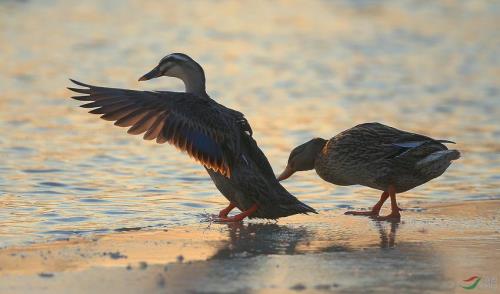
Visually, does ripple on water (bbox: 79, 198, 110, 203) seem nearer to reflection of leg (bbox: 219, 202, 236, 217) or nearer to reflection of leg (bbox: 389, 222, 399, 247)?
reflection of leg (bbox: 219, 202, 236, 217)

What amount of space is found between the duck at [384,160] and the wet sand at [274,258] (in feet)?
1.23

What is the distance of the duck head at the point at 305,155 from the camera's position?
9.02 meters

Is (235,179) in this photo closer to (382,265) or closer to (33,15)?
(382,265)

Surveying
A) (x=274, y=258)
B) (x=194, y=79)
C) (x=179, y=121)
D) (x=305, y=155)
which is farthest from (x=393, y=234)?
(x=194, y=79)

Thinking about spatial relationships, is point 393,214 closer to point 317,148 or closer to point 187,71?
point 317,148

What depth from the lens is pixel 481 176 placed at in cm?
1023

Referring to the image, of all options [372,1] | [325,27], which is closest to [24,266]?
[325,27]

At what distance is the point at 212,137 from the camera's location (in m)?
8.03

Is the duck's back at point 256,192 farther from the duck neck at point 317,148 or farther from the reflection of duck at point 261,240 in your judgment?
the duck neck at point 317,148

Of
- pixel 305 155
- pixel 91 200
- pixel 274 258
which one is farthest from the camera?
pixel 305 155

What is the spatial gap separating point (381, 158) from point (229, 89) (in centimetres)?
665

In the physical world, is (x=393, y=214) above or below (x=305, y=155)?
below

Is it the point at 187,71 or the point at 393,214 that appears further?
the point at 187,71

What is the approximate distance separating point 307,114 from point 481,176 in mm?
3496
